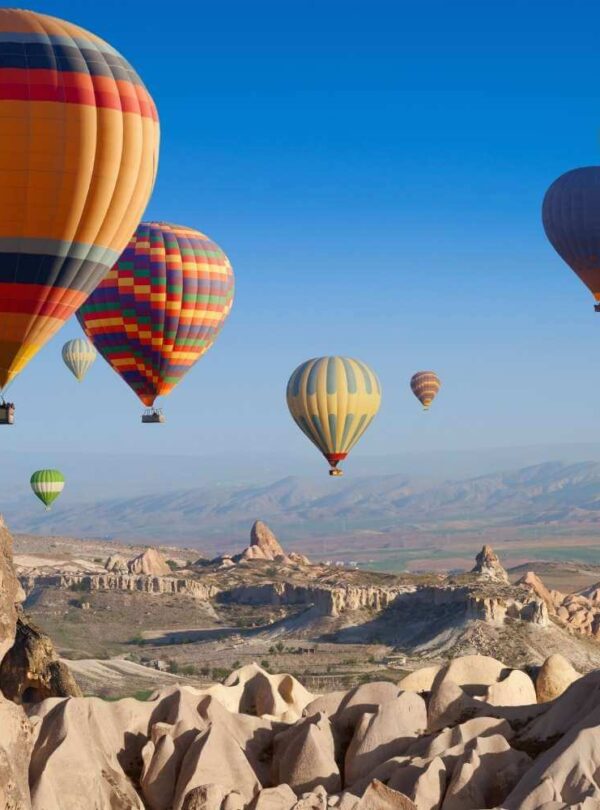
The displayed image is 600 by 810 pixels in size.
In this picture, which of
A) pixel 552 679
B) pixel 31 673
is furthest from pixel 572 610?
pixel 31 673

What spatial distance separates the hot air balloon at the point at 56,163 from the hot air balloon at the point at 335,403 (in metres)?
40.3

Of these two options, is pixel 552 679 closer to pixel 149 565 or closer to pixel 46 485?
pixel 46 485

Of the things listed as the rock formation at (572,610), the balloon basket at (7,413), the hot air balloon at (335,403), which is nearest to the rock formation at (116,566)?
the rock formation at (572,610)

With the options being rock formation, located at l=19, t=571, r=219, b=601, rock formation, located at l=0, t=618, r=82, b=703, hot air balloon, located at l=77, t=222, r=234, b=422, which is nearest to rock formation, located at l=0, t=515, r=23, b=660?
rock formation, located at l=0, t=618, r=82, b=703

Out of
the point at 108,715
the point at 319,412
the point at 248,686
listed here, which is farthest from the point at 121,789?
the point at 319,412

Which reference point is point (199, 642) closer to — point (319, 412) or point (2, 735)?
point (319, 412)

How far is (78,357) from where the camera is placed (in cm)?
13625

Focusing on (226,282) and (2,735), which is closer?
(2,735)

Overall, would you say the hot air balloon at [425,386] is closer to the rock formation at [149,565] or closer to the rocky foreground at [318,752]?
the rock formation at [149,565]

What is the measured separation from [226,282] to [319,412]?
60.2ft

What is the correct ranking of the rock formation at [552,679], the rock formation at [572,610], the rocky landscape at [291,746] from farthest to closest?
the rock formation at [572,610], the rock formation at [552,679], the rocky landscape at [291,746]

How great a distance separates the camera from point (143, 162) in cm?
4984

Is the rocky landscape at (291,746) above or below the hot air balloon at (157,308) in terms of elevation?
below

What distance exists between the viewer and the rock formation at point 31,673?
138 ft
